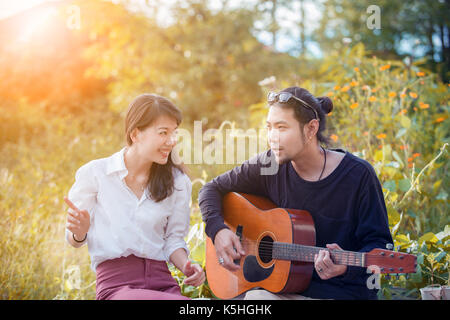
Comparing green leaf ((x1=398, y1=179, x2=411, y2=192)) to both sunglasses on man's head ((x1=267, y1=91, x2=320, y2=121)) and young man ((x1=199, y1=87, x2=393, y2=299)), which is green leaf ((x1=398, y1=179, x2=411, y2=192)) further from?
sunglasses on man's head ((x1=267, y1=91, x2=320, y2=121))

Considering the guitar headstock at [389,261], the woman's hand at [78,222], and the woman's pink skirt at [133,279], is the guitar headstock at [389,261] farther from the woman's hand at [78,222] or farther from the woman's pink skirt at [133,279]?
the woman's hand at [78,222]

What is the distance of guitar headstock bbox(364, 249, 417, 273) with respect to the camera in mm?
1854

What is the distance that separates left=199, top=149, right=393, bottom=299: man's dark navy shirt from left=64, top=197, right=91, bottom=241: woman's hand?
3.56ft

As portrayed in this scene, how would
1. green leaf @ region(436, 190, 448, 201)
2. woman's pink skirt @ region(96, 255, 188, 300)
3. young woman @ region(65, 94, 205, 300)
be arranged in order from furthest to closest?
green leaf @ region(436, 190, 448, 201) → young woman @ region(65, 94, 205, 300) → woman's pink skirt @ region(96, 255, 188, 300)

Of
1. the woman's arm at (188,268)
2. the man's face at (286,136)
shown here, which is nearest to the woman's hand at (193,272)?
the woman's arm at (188,268)

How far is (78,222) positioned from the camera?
2.20 m

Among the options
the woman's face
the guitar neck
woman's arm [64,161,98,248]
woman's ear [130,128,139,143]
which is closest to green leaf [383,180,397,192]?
the guitar neck

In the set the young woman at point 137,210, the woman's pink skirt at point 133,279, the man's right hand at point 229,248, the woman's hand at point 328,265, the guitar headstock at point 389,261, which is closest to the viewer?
the guitar headstock at point 389,261

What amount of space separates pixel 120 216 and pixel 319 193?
107 centimetres

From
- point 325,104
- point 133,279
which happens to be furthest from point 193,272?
point 325,104

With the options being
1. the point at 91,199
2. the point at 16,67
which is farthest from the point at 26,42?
the point at 91,199

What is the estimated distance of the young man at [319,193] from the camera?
2072 mm

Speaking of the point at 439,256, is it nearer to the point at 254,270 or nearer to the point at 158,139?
the point at 254,270
